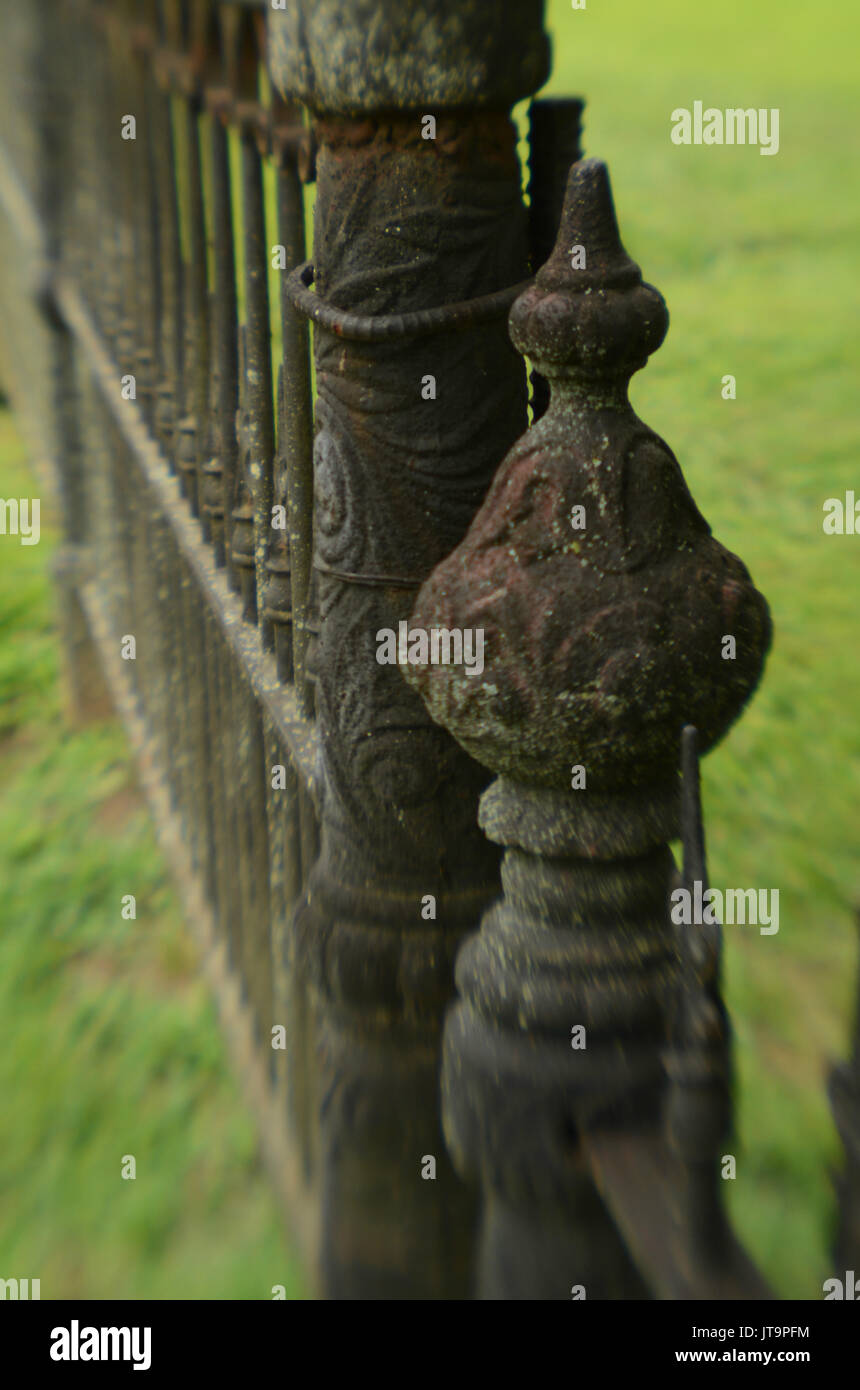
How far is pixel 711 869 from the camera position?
3631mm

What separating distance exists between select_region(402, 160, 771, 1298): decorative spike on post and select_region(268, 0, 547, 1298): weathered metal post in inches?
11.7

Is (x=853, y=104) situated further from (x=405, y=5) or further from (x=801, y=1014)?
(x=405, y=5)

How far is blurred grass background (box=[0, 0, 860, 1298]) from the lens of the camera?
9.62ft

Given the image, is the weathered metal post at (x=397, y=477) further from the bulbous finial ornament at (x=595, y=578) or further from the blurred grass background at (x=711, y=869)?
the blurred grass background at (x=711, y=869)

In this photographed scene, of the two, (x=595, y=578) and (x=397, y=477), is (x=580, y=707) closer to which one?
(x=595, y=578)

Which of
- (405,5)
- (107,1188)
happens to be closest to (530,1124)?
(405,5)

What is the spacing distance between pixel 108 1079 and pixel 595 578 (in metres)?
2.61

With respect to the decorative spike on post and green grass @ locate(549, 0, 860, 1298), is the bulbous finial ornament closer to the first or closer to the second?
the decorative spike on post

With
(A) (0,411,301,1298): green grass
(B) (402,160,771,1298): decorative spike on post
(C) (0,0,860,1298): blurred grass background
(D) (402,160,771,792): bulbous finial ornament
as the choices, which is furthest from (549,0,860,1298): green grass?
(A) (0,411,301,1298): green grass

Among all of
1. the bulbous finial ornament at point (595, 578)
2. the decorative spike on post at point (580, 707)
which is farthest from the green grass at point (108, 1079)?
the bulbous finial ornament at point (595, 578)

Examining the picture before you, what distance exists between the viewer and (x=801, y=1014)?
325 centimetres

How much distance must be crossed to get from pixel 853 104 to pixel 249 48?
782 centimetres

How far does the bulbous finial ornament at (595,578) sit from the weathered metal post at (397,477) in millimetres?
296

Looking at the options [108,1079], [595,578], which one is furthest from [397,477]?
[108,1079]
